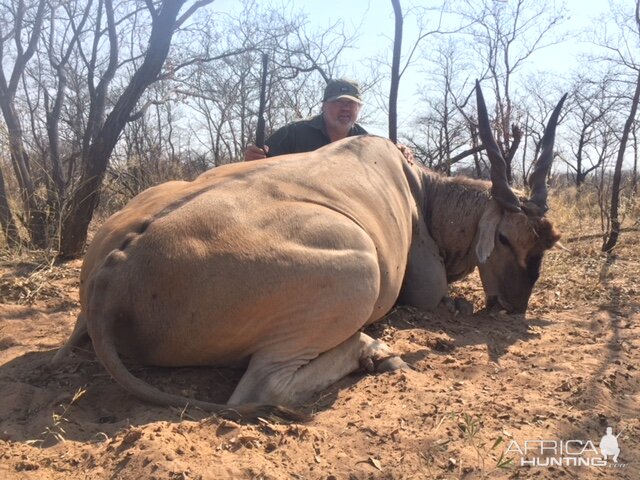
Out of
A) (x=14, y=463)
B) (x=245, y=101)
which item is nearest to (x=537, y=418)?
(x=14, y=463)

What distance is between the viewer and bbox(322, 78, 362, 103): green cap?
607cm

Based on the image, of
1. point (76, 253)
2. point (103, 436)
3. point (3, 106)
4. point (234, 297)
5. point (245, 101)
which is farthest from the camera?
point (245, 101)

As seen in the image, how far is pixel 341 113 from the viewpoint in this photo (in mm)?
6082

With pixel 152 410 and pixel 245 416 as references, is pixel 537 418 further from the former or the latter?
pixel 152 410

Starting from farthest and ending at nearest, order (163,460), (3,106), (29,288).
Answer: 1. (3,106)
2. (29,288)
3. (163,460)

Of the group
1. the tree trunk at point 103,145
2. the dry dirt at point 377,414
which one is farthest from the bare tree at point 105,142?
the dry dirt at point 377,414

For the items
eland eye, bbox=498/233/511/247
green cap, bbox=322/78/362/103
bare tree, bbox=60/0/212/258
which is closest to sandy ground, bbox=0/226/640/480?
eland eye, bbox=498/233/511/247

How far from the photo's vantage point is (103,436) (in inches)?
85.9

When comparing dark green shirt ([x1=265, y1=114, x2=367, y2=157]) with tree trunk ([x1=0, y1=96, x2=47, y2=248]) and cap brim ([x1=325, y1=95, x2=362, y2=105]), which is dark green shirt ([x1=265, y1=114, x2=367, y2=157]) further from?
tree trunk ([x1=0, y1=96, x2=47, y2=248])

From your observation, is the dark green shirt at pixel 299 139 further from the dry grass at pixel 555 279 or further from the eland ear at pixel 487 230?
the eland ear at pixel 487 230

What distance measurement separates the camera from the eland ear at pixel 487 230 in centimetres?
439

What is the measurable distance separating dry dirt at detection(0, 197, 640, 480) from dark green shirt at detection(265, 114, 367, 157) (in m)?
2.62

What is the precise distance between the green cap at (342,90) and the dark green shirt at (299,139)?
315 millimetres

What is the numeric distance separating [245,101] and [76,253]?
14.0 meters
